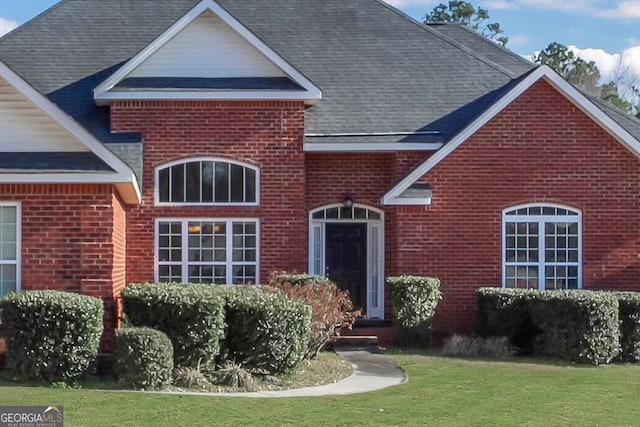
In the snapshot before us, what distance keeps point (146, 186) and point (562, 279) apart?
8242 mm

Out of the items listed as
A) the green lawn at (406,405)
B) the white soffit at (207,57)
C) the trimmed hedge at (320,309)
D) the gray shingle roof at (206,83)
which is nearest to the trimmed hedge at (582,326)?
the green lawn at (406,405)

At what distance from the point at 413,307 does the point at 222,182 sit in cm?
443

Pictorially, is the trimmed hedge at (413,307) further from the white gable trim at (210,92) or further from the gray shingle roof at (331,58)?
the white gable trim at (210,92)

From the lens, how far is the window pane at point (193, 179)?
17.5m

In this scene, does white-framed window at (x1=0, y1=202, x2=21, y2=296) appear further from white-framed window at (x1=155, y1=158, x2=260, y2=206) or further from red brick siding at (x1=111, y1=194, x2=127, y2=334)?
white-framed window at (x1=155, y1=158, x2=260, y2=206)

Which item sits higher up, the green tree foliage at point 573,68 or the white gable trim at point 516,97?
the green tree foliage at point 573,68

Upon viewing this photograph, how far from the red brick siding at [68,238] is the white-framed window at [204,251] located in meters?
3.88

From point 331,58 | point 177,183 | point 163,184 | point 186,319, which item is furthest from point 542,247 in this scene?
point 186,319

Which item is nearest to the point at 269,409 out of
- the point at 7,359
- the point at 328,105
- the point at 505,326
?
the point at 7,359

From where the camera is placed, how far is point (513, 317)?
629 inches

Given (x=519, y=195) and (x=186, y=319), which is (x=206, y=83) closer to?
(x=186, y=319)

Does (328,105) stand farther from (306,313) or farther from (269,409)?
(269,409)

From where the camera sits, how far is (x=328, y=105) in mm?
18703

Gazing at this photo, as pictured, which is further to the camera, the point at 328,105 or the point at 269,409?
the point at 328,105
